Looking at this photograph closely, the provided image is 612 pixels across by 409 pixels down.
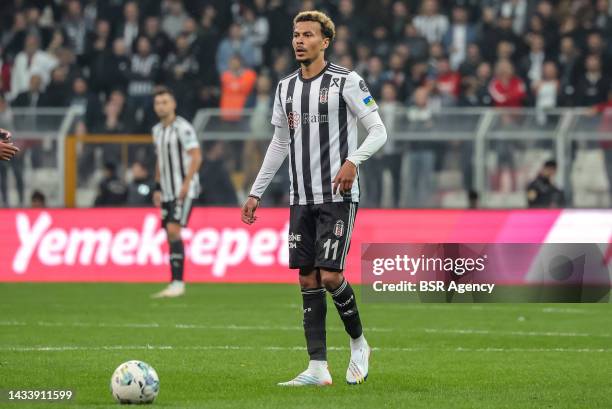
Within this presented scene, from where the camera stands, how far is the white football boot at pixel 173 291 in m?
15.5

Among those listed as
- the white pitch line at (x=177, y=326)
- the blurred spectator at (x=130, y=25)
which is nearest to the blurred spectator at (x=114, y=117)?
the blurred spectator at (x=130, y=25)

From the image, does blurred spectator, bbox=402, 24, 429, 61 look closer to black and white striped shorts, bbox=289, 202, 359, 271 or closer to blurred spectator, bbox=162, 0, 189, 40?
blurred spectator, bbox=162, 0, 189, 40

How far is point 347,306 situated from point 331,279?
28 cm

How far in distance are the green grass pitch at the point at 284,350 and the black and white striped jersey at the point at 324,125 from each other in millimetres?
1260

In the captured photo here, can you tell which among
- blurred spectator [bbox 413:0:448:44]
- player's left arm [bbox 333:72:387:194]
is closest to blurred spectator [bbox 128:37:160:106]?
blurred spectator [bbox 413:0:448:44]

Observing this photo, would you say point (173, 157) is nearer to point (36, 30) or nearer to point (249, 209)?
point (249, 209)

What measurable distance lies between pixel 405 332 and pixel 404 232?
6.06 meters

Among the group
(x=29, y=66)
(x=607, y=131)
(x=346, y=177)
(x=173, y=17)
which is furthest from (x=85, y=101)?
(x=346, y=177)

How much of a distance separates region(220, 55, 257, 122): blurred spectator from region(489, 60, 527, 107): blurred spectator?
3.84m

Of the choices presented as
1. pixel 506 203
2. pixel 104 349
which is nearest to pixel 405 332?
pixel 104 349

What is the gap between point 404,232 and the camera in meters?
18.0

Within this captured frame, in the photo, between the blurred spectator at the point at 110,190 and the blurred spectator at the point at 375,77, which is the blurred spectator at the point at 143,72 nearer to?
the blurred spectator at the point at 110,190

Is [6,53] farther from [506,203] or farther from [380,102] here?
[506,203]

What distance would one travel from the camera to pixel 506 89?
20594 mm
